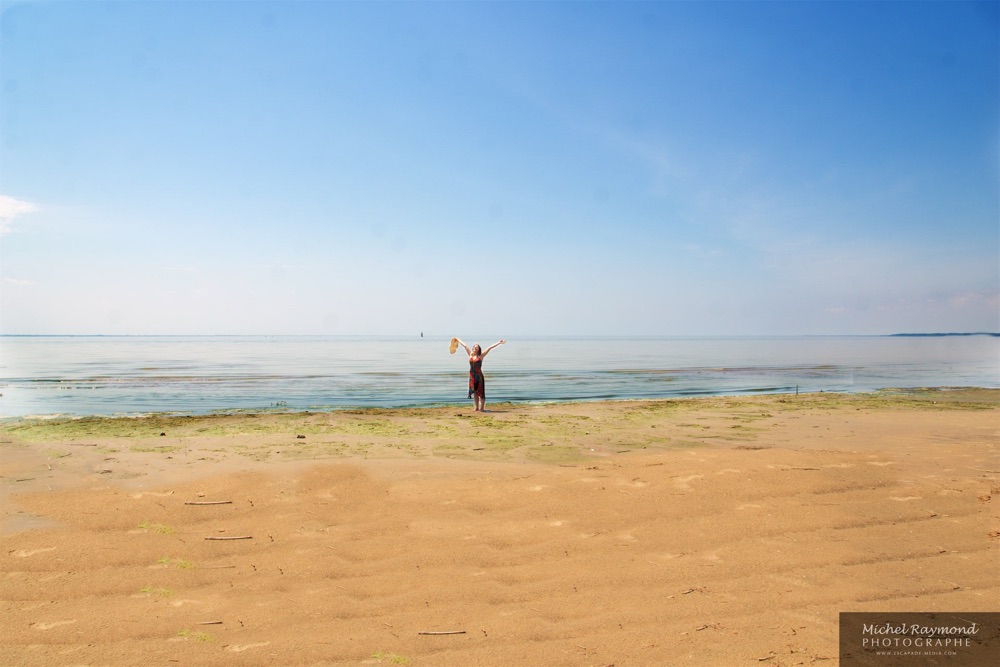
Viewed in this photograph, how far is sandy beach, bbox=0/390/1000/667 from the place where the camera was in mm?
4238

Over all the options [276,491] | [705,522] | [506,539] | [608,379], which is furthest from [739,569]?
[608,379]

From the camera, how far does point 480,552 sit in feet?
18.8

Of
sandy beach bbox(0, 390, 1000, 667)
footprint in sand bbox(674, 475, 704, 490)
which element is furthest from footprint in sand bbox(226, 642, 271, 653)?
footprint in sand bbox(674, 475, 704, 490)

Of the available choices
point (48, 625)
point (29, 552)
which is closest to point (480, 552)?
point (48, 625)

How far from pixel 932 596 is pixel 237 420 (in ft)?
49.7

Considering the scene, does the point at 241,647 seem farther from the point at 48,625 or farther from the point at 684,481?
the point at 684,481

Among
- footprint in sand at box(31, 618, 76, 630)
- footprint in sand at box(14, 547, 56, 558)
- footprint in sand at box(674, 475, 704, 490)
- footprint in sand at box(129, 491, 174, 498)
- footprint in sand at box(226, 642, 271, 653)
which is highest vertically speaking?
footprint in sand at box(129, 491, 174, 498)

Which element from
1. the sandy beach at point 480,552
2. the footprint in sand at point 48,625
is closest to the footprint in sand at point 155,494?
the sandy beach at point 480,552

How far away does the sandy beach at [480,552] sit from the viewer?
4.24 meters

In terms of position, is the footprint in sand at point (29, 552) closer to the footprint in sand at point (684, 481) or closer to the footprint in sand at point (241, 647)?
the footprint in sand at point (241, 647)

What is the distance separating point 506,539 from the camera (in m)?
6.07

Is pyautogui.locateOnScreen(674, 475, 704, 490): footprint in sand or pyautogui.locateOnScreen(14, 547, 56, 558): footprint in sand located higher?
pyautogui.locateOnScreen(674, 475, 704, 490): footprint in sand

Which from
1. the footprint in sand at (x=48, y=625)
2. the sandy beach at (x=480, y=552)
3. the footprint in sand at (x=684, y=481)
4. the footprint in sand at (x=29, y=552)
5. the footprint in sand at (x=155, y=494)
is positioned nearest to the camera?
the sandy beach at (x=480, y=552)

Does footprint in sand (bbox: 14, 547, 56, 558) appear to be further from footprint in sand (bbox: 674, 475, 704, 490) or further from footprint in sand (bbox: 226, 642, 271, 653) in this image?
footprint in sand (bbox: 674, 475, 704, 490)
